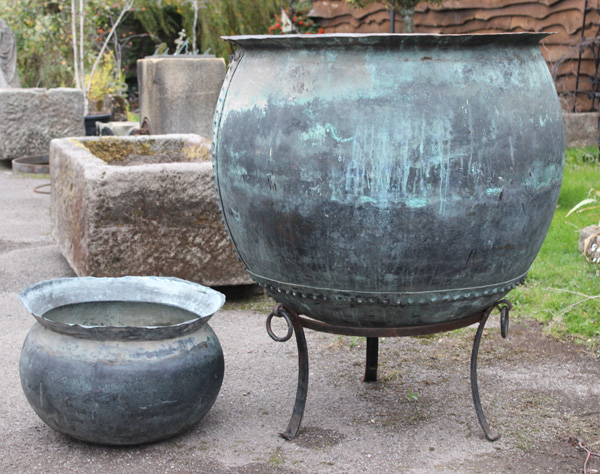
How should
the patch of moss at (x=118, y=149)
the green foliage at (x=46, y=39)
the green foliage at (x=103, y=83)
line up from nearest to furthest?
1. the patch of moss at (x=118, y=149)
2. the green foliage at (x=46, y=39)
3. the green foliage at (x=103, y=83)

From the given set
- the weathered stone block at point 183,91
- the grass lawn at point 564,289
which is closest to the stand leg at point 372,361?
the grass lawn at point 564,289

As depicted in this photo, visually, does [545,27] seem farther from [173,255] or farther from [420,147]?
[420,147]

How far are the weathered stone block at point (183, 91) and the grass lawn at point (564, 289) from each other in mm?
3627

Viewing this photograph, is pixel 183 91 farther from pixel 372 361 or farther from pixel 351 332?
pixel 351 332

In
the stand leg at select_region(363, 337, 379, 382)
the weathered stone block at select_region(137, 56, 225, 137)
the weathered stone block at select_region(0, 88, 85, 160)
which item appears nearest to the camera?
the stand leg at select_region(363, 337, 379, 382)

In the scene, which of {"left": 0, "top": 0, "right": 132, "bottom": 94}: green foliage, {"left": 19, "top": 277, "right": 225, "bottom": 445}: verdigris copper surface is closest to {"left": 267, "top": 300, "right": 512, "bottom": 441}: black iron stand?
{"left": 19, "top": 277, "right": 225, "bottom": 445}: verdigris copper surface

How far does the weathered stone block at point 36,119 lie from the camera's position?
7562 millimetres

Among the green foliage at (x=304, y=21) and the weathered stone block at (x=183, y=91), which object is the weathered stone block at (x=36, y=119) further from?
the green foliage at (x=304, y=21)

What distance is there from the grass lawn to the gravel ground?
0.40 feet

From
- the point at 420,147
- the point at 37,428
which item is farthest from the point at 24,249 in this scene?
the point at 420,147

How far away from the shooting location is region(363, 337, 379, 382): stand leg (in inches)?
109

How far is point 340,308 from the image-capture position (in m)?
2.14

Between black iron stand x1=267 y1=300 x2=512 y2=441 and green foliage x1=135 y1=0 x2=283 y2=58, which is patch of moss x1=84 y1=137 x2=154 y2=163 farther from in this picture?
green foliage x1=135 y1=0 x2=283 y2=58

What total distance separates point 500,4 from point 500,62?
626cm
